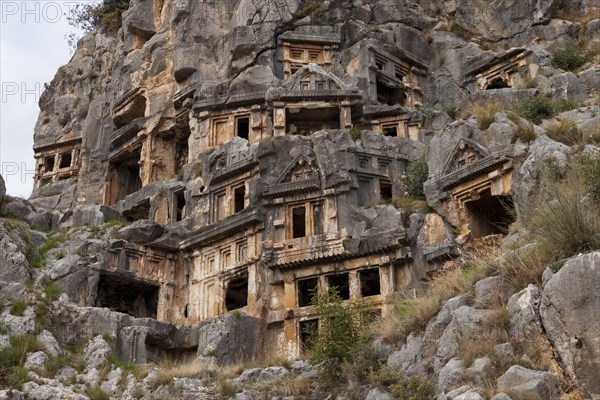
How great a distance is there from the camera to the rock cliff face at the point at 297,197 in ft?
50.4

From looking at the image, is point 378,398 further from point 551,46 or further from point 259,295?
point 551,46

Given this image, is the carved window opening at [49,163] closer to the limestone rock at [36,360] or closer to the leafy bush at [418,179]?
the leafy bush at [418,179]

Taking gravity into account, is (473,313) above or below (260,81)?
below

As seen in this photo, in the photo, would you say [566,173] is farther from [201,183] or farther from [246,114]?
[246,114]

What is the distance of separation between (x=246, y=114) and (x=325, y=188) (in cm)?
863

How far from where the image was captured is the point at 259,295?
29.8 m

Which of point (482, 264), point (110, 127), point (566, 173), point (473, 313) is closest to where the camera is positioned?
point (473, 313)

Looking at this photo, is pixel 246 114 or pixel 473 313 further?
pixel 246 114

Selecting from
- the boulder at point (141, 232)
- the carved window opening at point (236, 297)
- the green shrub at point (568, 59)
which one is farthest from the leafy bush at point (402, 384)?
the green shrub at point (568, 59)

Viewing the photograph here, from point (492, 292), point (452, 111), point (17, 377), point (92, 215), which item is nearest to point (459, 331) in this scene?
point (492, 292)

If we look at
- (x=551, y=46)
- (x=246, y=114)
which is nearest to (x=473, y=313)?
(x=246, y=114)

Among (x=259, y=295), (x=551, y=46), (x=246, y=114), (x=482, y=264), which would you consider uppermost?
(x=551, y=46)

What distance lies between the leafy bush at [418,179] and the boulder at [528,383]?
16.8 meters

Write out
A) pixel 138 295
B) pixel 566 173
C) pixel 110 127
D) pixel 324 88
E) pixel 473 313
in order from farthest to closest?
pixel 110 127, pixel 324 88, pixel 138 295, pixel 566 173, pixel 473 313
